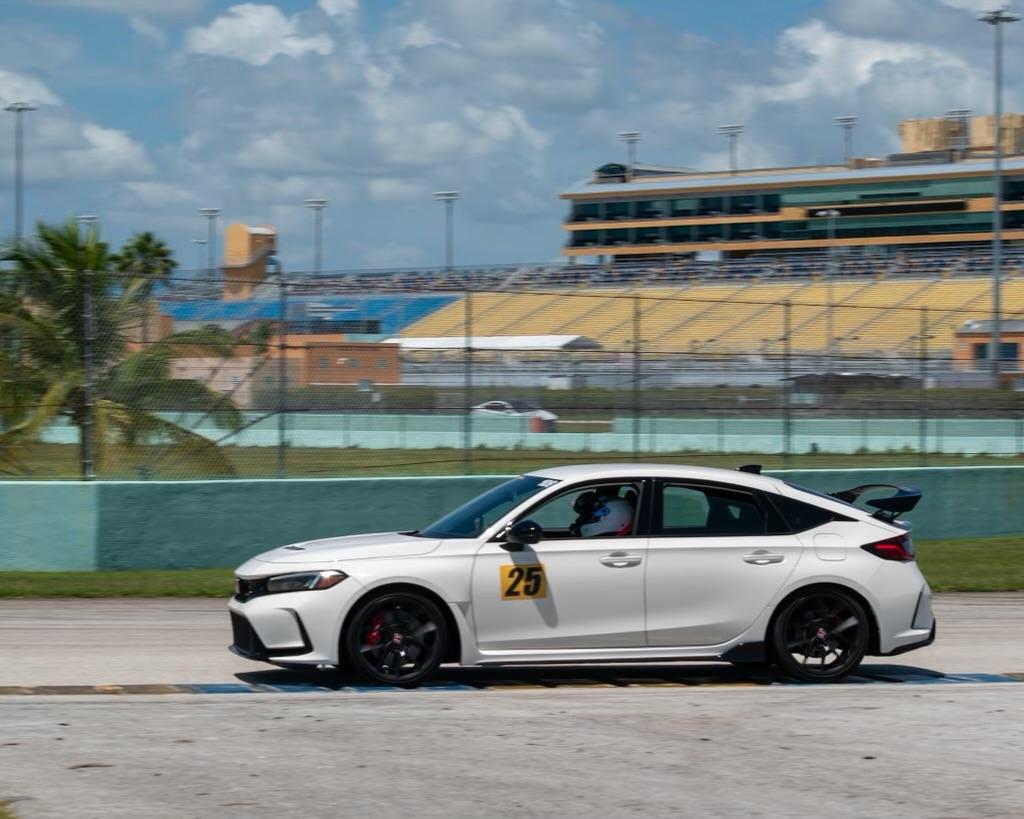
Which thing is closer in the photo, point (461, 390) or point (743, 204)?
point (461, 390)

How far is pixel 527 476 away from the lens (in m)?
10.5

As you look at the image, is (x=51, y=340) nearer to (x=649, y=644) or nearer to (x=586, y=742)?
(x=649, y=644)

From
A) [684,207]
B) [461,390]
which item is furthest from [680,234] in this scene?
[461,390]

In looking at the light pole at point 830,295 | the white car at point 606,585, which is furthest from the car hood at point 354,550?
the light pole at point 830,295

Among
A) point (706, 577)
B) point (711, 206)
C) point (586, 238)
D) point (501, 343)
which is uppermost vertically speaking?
Result: point (711, 206)

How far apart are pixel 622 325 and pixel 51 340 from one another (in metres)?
15.4

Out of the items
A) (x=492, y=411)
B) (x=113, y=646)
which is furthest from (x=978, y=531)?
(x=113, y=646)

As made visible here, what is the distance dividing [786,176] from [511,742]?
98.4 meters

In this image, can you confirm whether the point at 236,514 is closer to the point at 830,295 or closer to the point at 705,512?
the point at 705,512

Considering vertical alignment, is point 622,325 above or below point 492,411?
Result: above

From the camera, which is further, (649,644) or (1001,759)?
(649,644)

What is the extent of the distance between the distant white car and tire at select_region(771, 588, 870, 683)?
11967 mm

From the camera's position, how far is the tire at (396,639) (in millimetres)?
9375

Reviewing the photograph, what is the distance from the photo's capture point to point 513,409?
23516mm
